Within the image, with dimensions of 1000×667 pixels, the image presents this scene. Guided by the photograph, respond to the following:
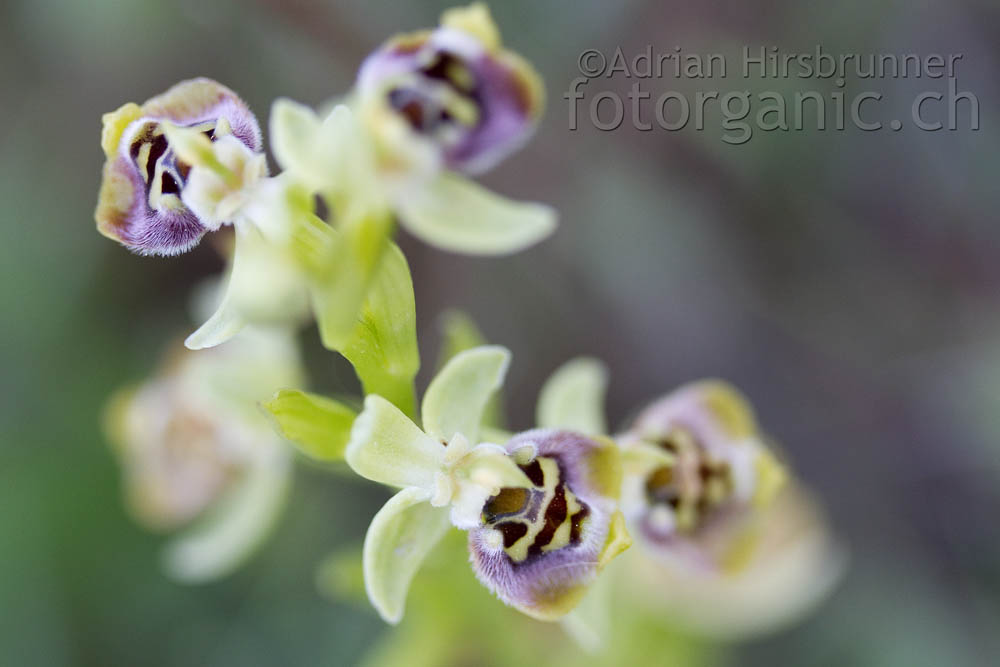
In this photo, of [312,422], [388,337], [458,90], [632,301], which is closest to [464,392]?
[388,337]

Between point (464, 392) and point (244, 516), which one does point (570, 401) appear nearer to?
point (464, 392)

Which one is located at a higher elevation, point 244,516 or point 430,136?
point 430,136

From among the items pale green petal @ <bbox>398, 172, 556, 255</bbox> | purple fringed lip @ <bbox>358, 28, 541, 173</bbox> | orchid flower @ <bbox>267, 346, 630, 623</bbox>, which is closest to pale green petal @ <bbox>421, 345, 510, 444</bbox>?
orchid flower @ <bbox>267, 346, 630, 623</bbox>

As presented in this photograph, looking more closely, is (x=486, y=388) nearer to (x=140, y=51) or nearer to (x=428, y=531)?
(x=428, y=531)

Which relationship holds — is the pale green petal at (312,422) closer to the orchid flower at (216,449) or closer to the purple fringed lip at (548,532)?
the purple fringed lip at (548,532)

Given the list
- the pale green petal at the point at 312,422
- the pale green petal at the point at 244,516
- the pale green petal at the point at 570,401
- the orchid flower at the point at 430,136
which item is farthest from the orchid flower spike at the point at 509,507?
the pale green petal at the point at 244,516

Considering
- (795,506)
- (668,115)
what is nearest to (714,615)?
(795,506)

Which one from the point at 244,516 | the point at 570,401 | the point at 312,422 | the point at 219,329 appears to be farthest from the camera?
the point at 244,516

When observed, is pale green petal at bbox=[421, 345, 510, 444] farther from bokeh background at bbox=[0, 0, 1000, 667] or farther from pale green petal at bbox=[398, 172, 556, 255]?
bokeh background at bbox=[0, 0, 1000, 667]
